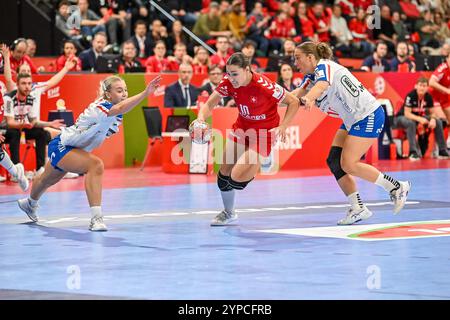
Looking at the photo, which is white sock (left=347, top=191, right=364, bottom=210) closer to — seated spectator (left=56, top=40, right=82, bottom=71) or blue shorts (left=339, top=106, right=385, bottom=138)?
blue shorts (left=339, top=106, right=385, bottom=138)

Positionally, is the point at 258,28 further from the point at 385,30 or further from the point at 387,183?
the point at 387,183

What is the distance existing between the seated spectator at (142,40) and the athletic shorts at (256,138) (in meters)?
10.8

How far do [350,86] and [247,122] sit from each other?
1223 millimetres

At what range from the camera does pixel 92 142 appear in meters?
11.9

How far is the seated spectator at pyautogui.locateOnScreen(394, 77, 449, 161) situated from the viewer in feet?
68.1

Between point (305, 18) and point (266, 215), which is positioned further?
point (305, 18)

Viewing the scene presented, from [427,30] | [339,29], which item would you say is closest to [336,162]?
[339,29]

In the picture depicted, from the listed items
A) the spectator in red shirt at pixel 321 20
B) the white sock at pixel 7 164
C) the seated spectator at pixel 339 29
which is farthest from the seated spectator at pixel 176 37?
the white sock at pixel 7 164

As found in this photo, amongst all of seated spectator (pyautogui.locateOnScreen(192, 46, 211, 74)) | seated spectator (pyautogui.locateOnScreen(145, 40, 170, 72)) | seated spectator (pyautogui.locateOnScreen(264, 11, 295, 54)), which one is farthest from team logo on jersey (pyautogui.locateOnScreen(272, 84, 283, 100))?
seated spectator (pyautogui.locateOnScreen(264, 11, 295, 54))

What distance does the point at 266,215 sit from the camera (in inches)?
506

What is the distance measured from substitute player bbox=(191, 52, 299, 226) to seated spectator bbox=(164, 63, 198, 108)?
23.9 feet

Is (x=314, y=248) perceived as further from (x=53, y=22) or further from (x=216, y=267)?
(x=53, y=22)
